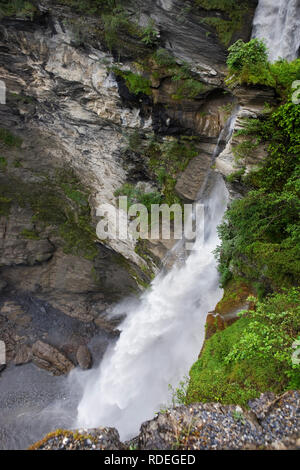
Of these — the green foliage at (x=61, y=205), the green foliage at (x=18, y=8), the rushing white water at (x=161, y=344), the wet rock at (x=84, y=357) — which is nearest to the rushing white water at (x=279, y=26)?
the rushing white water at (x=161, y=344)

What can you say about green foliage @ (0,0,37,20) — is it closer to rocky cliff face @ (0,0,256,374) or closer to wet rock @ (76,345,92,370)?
rocky cliff face @ (0,0,256,374)

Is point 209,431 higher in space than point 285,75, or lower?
lower

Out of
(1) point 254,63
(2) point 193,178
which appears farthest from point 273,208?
(2) point 193,178

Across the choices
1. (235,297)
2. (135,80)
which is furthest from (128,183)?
(235,297)

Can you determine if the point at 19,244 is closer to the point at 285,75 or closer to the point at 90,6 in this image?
the point at 90,6

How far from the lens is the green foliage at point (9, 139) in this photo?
13929 millimetres

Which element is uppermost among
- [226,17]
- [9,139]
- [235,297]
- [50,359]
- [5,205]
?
[226,17]

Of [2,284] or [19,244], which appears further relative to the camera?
[2,284]

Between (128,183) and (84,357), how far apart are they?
11089 millimetres

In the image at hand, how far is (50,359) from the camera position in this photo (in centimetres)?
1571

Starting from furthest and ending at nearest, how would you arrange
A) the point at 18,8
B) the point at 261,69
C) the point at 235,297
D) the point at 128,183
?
the point at 128,183, the point at 18,8, the point at 235,297, the point at 261,69

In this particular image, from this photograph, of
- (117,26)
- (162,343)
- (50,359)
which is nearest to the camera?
(117,26)

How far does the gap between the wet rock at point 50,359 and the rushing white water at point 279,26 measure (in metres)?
18.0

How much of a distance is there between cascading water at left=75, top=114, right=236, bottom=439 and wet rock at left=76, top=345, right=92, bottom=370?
8.12ft
